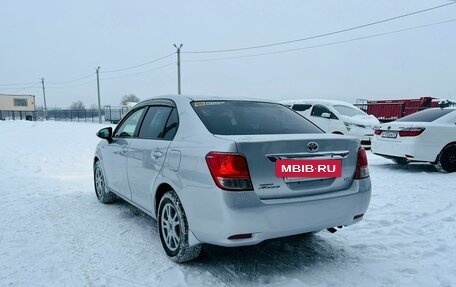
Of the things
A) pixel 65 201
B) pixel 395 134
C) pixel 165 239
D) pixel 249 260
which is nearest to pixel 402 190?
pixel 395 134

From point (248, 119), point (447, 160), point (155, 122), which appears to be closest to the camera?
point (248, 119)

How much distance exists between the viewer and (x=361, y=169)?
3.23 metres

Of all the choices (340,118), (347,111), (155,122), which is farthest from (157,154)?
(347,111)

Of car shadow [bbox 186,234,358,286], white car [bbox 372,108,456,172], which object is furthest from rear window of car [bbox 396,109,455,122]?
car shadow [bbox 186,234,358,286]

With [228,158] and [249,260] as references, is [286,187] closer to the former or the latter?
[228,158]

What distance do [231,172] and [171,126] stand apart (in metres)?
1.09

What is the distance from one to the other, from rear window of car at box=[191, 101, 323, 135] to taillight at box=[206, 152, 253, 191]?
1.27 ft

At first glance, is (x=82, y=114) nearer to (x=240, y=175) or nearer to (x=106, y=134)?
(x=106, y=134)

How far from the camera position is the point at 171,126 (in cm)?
350

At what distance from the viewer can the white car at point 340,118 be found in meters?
11.9

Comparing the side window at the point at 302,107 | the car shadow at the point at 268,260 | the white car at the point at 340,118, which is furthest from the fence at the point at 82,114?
the car shadow at the point at 268,260

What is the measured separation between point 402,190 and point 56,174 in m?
6.86

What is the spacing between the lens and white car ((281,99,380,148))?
39.1ft

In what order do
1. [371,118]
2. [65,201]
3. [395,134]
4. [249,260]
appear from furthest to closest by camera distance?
[371,118]
[395,134]
[65,201]
[249,260]
